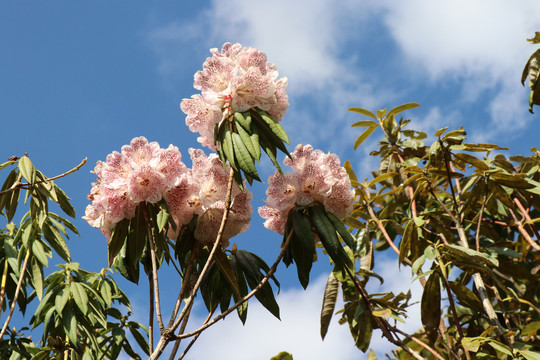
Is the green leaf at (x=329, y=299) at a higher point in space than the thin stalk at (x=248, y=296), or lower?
higher

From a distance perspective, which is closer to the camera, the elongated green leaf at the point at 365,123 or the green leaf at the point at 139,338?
the green leaf at the point at 139,338

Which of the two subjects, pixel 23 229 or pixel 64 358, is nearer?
pixel 64 358

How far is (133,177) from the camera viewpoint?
173 cm

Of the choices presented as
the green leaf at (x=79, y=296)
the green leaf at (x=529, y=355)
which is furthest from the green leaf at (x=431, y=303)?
the green leaf at (x=79, y=296)

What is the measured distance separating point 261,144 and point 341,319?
103 centimetres

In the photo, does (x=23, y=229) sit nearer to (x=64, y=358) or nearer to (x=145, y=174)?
(x=64, y=358)

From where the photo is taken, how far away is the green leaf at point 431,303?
2260 mm

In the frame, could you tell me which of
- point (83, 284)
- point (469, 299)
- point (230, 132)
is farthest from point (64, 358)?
point (469, 299)

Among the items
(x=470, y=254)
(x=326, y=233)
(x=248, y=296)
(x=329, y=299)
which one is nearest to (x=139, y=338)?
(x=329, y=299)

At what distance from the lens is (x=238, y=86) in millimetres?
1810

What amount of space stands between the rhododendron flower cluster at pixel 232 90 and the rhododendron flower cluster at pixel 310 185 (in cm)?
17

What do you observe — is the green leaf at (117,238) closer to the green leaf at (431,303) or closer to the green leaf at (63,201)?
the green leaf at (63,201)

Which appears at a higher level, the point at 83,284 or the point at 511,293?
the point at 83,284

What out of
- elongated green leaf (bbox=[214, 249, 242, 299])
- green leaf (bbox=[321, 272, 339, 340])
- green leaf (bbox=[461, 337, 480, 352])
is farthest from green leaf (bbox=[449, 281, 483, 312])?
elongated green leaf (bbox=[214, 249, 242, 299])
